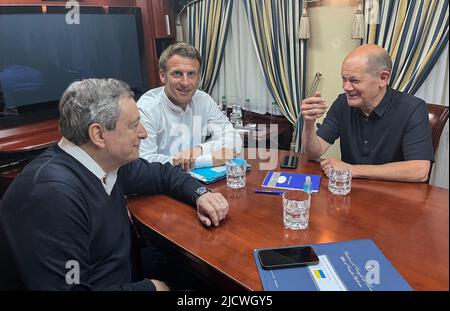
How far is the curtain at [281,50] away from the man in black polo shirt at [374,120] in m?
0.89

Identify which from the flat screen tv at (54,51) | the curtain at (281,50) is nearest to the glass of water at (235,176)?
the curtain at (281,50)

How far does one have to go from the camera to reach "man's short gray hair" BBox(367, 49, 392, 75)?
5.42 feet

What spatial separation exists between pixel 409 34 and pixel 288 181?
131 cm

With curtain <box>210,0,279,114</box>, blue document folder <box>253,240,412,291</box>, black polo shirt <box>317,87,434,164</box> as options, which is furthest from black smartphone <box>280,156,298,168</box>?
curtain <box>210,0,279,114</box>

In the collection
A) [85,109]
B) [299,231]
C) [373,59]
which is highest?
[373,59]

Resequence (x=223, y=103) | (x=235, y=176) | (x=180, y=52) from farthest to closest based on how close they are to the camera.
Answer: (x=223, y=103) < (x=180, y=52) < (x=235, y=176)

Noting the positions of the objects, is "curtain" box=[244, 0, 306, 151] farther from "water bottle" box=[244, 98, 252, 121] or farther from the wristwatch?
the wristwatch

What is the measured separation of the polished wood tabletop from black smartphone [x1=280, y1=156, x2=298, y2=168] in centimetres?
20

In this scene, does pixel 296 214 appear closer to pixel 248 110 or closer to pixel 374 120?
pixel 374 120

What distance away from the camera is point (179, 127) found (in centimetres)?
210

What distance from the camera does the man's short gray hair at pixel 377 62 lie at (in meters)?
1.65

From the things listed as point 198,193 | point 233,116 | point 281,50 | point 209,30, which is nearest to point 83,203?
point 198,193

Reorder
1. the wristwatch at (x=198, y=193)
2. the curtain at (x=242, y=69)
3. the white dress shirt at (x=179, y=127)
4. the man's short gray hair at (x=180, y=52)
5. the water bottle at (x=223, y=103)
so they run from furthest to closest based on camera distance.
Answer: the water bottle at (x=223, y=103) → the curtain at (x=242, y=69) → the man's short gray hair at (x=180, y=52) → the white dress shirt at (x=179, y=127) → the wristwatch at (x=198, y=193)

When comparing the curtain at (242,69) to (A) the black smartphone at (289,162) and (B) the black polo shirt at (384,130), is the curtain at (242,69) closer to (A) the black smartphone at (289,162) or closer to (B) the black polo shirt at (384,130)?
(B) the black polo shirt at (384,130)
